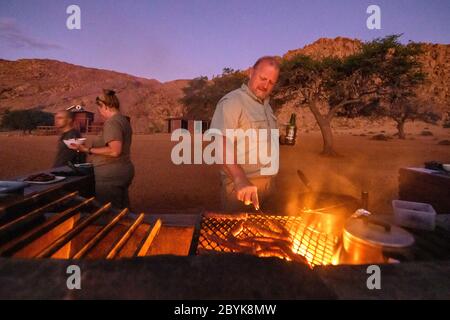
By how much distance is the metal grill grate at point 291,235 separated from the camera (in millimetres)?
1566

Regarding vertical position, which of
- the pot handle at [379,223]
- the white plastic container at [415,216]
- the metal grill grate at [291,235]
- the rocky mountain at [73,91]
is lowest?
the metal grill grate at [291,235]

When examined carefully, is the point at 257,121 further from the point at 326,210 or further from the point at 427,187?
the point at 427,187

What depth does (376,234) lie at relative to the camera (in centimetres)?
130

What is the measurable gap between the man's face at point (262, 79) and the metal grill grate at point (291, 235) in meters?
1.44

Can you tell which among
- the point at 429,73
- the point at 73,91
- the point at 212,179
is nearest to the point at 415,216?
the point at 212,179

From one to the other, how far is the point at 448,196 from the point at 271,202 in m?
1.62

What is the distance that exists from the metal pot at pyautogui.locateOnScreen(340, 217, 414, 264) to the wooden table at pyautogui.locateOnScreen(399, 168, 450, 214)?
150 centimetres

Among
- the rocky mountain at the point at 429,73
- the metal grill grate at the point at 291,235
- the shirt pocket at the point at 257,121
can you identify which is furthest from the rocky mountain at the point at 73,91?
the metal grill grate at the point at 291,235

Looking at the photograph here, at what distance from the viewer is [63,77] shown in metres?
97.9

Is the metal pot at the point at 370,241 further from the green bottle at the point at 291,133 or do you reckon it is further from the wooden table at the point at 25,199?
the wooden table at the point at 25,199

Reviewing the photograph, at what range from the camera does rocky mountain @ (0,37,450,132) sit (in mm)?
54125

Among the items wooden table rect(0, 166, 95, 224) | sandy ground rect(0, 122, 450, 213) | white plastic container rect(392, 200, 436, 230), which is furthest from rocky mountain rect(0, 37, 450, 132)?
wooden table rect(0, 166, 95, 224)

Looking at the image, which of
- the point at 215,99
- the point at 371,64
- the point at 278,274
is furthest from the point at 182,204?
the point at 215,99
